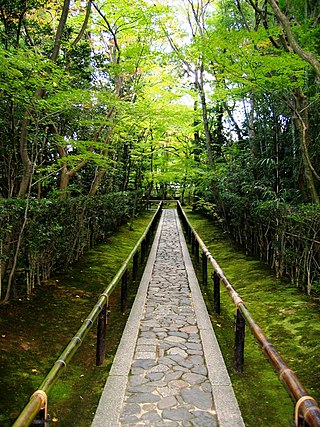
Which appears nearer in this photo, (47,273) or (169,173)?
(47,273)

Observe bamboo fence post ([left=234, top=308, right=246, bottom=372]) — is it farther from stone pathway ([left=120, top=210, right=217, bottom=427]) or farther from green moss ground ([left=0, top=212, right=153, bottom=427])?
green moss ground ([left=0, top=212, right=153, bottom=427])

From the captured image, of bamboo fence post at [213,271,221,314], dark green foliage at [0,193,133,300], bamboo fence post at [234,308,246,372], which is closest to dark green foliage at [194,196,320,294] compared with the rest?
bamboo fence post at [213,271,221,314]

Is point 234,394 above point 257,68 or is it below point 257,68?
below

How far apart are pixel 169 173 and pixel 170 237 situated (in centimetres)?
813

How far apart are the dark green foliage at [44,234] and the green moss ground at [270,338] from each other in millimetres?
3380

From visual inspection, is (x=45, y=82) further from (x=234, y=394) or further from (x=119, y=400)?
(x=234, y=394)

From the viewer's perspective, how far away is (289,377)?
8.14 feet

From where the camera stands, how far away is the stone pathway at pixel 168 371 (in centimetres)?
344

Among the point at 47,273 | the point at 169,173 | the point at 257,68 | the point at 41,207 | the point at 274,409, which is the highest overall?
the point at 257,68

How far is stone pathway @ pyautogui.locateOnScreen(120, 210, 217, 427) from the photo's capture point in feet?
11.3

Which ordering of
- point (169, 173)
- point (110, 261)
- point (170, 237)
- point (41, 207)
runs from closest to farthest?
point (41, 207) < point (110, 261) < point (170, 237) < point (169, 173)

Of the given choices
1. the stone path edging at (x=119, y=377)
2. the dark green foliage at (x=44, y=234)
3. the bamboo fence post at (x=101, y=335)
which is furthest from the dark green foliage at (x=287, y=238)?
the dark green foliage at (x=44, y=234)

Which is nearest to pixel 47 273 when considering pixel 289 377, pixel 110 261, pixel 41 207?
pixel 41 207

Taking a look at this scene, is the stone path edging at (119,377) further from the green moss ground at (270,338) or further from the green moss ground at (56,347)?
the green moss ground at (270,338)
